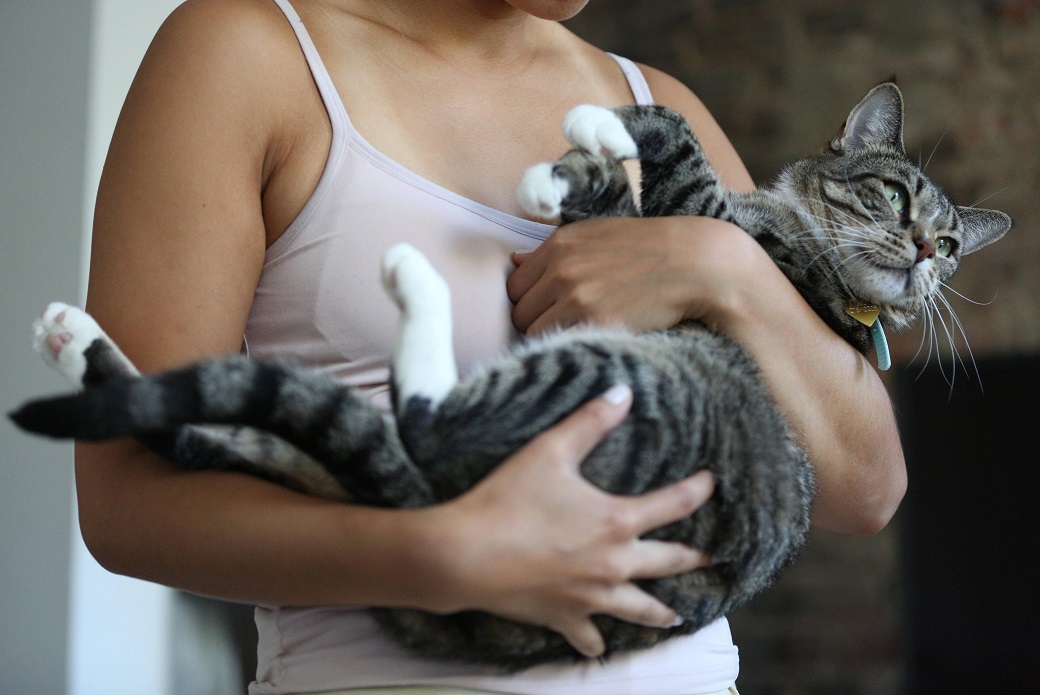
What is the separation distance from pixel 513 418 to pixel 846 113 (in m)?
2.90

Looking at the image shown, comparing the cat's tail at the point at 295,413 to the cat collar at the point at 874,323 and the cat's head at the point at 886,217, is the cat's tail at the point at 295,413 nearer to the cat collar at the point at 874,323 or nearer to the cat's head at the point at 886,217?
the cat collar at the point at 874,323

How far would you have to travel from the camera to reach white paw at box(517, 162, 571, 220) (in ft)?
3.51

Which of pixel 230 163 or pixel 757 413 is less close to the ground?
pixel 230 163

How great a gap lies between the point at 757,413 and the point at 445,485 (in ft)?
1.32

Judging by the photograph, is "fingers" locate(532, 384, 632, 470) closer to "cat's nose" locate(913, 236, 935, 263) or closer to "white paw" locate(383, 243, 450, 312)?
"white paw" locate(383, 243, 450, 312)

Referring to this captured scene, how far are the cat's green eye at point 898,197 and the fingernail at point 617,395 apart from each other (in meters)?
0.83

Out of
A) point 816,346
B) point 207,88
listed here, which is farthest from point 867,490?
point 207,88

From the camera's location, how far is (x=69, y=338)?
0.90 meters

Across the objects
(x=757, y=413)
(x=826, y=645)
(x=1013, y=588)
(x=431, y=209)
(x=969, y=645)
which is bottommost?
(x=826, y=645)

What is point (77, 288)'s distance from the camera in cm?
183

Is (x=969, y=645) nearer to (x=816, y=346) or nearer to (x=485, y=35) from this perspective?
(x=816, y=346)

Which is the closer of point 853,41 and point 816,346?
point 816,346

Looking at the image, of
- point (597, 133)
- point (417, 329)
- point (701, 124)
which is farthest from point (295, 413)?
point (701, 124)

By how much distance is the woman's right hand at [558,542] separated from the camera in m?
0.76
